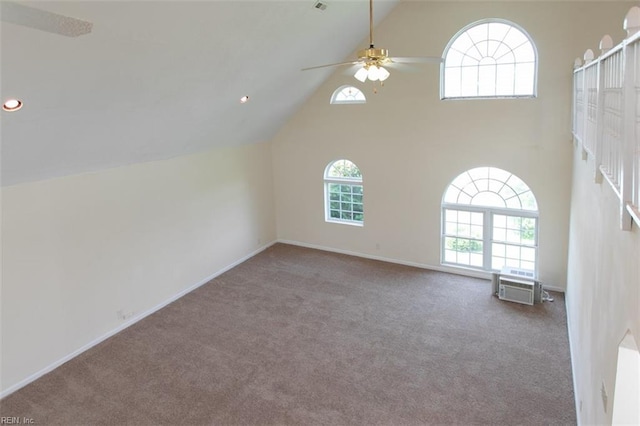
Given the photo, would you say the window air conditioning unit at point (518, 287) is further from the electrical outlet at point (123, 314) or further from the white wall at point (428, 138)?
the electrical outlet at point (123, 314)

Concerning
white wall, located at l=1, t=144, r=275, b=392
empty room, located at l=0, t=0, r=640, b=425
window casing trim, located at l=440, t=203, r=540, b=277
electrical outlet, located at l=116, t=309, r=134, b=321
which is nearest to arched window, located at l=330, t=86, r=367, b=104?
empty room, located at l=0, t=0, r=640, b=425

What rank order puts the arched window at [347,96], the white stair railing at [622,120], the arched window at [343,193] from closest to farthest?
1. the white stair railing at [622,120]
2. the arched window at [347,96]
3. the arched window at [343,193]

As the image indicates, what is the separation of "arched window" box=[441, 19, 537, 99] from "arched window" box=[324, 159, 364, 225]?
2.26 meters

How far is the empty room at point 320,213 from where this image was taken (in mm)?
3418

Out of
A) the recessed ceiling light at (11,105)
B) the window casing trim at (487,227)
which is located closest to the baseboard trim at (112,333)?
the recessed ceiling light at (11,105)

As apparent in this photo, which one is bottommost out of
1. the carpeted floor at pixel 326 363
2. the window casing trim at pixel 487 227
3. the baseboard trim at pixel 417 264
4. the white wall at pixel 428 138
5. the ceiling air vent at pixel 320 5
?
the carpeted floor at pixel 326 363

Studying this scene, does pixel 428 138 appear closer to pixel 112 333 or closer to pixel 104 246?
pixel 104 246

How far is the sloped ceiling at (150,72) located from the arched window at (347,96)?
87 centimetres

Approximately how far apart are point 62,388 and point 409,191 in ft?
18.8

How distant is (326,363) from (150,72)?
369 centimetres

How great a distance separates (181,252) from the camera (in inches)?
267

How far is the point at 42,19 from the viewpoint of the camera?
1.95 metres

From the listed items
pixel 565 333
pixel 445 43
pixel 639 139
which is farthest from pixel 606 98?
pixel 445 43

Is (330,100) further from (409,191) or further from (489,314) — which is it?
(489,314)
